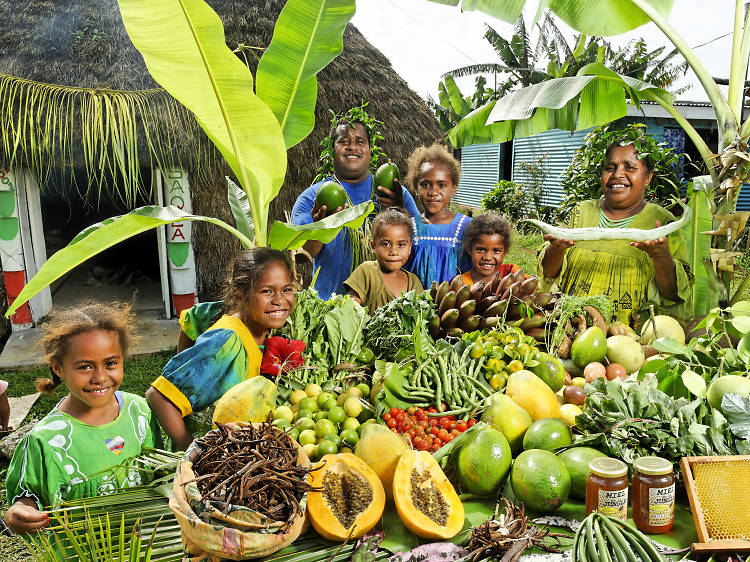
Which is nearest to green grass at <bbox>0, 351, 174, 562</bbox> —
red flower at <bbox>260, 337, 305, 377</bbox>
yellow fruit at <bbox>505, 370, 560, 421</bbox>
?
red flower at <bbox>260, 337, 305, 377</bbox>

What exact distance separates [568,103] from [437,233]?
1372 mm

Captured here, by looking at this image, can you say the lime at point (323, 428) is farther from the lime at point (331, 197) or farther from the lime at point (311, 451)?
the lime at point (331, 197)

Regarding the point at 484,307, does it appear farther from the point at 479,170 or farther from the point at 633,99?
the point at 479,170

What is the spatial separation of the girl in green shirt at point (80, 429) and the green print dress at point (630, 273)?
97.0 inches

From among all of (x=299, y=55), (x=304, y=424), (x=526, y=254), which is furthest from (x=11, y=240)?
(x=526, y=254)

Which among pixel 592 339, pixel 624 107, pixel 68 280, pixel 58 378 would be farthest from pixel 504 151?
pixel 58 378

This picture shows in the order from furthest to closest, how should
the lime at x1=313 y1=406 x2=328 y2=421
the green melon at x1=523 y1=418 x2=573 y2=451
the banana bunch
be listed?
Result: the banana bunch → the lime at x1=313 y1=406 x2=328 y2=421 → the green melon at x1=523 y1=418 x2=573 y2=451

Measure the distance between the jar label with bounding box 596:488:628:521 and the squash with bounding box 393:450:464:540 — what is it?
0.41 metres

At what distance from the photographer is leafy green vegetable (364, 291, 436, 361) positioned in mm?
2545

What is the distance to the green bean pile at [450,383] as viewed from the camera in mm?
2178

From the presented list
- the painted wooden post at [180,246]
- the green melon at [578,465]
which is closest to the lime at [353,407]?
the green melon at [578,465]

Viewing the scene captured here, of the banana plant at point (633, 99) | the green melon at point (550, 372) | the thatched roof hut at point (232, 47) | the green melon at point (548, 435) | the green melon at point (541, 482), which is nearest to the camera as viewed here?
the green melon at point (541, 482)

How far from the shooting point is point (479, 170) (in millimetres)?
19812

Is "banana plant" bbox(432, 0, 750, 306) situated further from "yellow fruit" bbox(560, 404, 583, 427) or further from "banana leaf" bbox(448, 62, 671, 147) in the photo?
"yellow fruit" bbox(560, 404, 583, 427)
